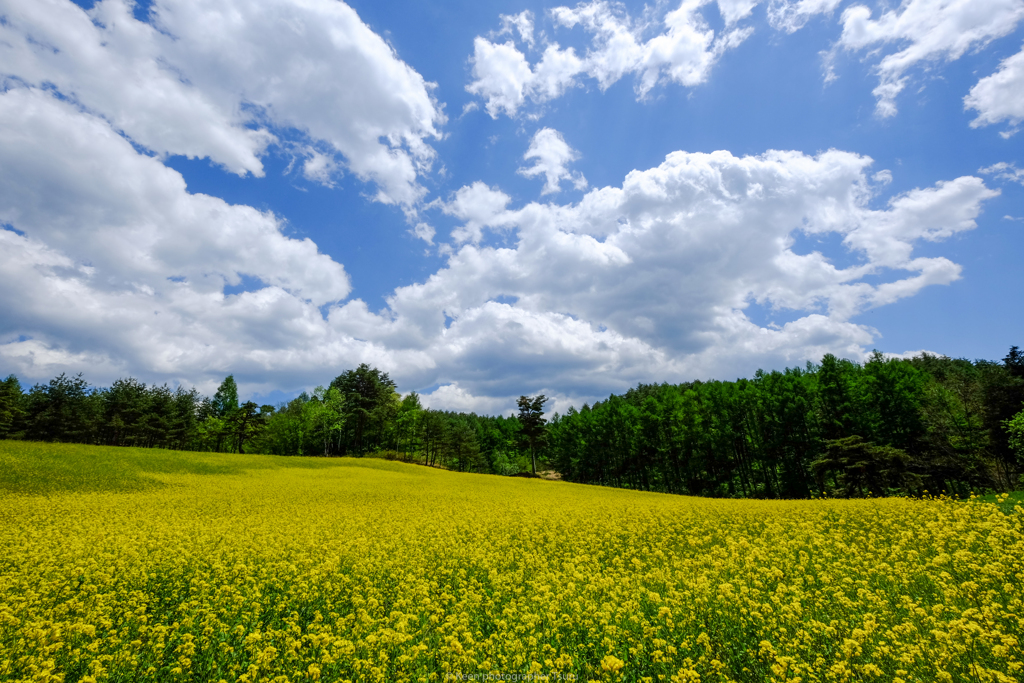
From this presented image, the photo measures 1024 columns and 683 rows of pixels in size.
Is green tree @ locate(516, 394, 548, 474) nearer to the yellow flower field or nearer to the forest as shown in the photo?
the forest

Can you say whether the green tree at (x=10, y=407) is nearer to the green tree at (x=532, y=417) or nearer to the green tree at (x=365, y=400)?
the green tree at (x=365, y=400)

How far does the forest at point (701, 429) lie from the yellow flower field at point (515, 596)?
25.1 metres

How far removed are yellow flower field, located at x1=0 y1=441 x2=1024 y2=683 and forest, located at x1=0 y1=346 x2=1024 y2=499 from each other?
82.5 feet

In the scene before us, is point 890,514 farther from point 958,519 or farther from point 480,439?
point 480,439

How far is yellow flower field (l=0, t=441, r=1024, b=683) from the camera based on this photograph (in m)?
6.00

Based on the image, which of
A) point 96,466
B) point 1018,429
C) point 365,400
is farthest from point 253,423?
point 1018,429

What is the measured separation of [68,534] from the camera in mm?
13430

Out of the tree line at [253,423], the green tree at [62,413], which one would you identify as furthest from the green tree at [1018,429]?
the green tree at [62,413]

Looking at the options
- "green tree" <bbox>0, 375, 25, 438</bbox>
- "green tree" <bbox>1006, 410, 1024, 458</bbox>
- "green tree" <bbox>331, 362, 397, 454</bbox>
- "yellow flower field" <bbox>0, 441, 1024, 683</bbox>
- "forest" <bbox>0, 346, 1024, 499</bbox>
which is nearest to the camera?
"yellow flower field" <bbox>0, 441, 1024, 683</bbox>

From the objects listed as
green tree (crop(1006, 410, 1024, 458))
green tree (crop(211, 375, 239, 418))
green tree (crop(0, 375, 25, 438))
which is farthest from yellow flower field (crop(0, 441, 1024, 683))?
green tree (crop(211, 375, 239, 418))

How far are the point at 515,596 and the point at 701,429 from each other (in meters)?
58.1

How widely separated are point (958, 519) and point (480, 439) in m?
96.7

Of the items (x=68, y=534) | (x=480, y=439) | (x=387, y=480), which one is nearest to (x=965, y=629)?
(x=68, y=534)

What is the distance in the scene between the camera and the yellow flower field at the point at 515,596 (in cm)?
600
